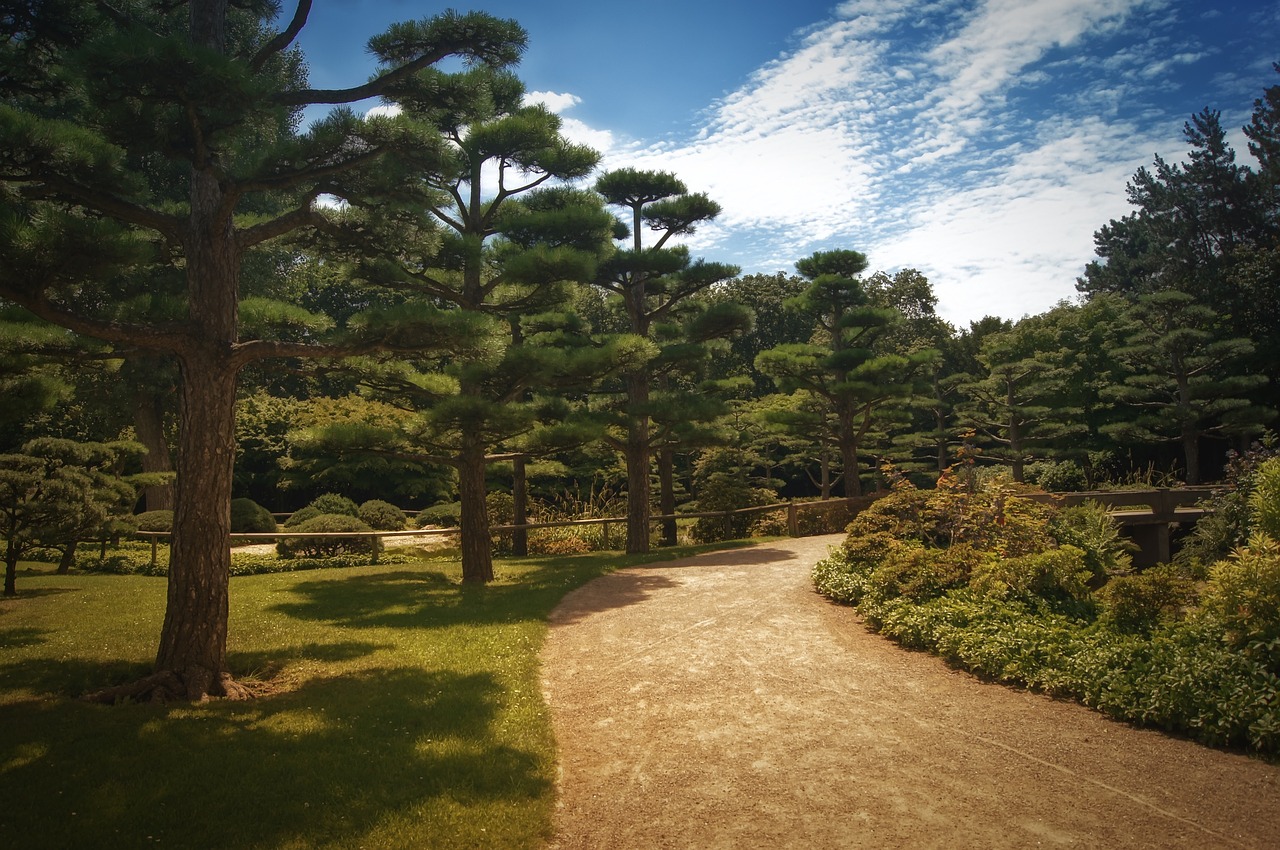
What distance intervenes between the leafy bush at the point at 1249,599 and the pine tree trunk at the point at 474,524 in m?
8.68

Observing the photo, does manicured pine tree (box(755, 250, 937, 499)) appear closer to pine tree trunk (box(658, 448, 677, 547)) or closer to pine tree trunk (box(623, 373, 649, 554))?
pine tree trunk (box(658, 448, 677, 547))

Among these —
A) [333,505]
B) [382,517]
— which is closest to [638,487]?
[382,517]

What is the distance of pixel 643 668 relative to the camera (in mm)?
6660

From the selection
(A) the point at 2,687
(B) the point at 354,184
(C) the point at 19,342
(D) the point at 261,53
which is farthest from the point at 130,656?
(D) the point at 261,53

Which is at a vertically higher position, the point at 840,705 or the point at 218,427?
the point at 218,427

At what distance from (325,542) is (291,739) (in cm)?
991

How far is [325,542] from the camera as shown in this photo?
551 inches

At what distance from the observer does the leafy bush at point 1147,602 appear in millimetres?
5758

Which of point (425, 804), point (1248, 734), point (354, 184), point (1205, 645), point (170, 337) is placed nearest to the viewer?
point (425, 804)

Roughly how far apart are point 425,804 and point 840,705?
3118 mm

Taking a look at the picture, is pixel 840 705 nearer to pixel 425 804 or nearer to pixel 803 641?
pixel 803 641

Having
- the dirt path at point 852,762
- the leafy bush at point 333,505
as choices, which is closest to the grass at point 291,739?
→ the dirt path at point 852,762

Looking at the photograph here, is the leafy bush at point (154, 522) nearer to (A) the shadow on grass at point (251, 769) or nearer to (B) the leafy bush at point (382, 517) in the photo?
(B) the leafy bush at point (382, 517)

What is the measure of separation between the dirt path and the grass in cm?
Answer: 45
